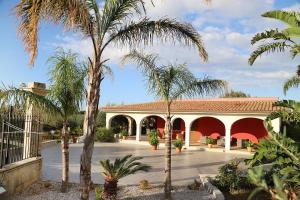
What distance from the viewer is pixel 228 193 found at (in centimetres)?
1063

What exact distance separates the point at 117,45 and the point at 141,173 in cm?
722

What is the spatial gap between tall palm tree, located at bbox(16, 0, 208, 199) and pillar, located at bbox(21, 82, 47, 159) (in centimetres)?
350

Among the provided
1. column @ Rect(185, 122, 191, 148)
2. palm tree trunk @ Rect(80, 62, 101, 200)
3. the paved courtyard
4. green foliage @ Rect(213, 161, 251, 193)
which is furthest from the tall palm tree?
column @ Rect(185, 122, 191, 148)

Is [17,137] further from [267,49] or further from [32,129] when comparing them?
[267,49]

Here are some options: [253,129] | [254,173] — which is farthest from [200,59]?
[253,129]

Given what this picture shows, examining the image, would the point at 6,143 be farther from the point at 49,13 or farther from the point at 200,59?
the point at 200,59

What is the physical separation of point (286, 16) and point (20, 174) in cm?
797

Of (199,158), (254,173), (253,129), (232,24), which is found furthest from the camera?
(253,129)

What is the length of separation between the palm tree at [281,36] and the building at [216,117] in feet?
43.7

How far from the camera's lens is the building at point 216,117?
24.2 m

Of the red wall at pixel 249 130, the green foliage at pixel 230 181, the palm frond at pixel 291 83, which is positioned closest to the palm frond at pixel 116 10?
the green foliage at pixel 230 181

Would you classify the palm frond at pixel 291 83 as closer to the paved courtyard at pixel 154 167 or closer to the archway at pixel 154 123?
the paved courtyard at pixel 154 167

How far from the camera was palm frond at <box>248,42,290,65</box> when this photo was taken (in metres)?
9.89

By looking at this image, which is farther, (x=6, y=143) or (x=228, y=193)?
(x=228, y=193)
